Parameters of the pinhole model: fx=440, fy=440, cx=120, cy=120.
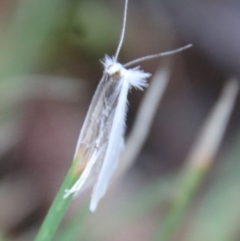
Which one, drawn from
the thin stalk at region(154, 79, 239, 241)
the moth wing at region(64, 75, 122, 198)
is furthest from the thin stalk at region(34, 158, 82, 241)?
the thin stalk at region(154, 79, 239, 241)

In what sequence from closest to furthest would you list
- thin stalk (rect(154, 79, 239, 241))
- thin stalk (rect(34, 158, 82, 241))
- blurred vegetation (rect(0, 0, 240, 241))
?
thin stalk (rect(34, 158, 82, 241)) → thin stalk (rect(154, 79, 239, 241)) → blurred vegetation (rect(0, 0, 240, 241))

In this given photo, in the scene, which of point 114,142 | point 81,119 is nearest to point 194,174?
point 114,142

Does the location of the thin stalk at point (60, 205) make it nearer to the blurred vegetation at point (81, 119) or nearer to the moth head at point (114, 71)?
the moth head at point (114, 71)

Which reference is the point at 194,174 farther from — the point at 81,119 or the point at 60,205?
the point at 81,119

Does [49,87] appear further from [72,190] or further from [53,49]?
[72,190]

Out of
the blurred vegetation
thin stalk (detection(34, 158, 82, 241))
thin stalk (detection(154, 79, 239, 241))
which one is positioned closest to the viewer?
thin stalk (detection(34, 158, 82, 241))

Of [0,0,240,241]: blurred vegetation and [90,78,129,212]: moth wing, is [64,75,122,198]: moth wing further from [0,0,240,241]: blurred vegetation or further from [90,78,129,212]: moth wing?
[0,0,240,241]: blurred vegetation

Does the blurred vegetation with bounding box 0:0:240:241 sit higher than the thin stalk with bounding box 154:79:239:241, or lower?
higher

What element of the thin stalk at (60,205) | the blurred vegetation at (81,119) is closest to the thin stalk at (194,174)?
the blurred vegetation at (81,119)

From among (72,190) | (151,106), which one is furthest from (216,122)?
(72,190)
